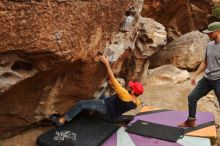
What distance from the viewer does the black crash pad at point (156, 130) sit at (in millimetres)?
5906

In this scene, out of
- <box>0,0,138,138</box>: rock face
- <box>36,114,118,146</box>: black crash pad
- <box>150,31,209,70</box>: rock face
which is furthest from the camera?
<box>150,31,209,70</box>: rock face

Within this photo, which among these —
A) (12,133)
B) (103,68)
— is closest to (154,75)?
(103,68)

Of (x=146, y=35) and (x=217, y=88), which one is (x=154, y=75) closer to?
(x=146, y=35)

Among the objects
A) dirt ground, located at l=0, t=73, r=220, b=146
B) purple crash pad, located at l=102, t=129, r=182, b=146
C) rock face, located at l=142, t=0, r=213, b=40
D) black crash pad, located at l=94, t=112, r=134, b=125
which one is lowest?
dirt ground, located at l=0, t=73, r=220, b=146

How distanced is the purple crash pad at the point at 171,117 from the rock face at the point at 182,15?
592 centimetres

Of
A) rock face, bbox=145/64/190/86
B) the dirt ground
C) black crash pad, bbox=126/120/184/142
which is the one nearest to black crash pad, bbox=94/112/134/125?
black crash pad, bbox=126/120/184/142

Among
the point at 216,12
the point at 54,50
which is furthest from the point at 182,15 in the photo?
the point at 54,50

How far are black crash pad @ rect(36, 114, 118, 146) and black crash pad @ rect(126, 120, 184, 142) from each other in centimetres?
38

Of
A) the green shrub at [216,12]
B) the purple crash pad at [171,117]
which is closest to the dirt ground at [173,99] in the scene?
the purple crash pad at [171,117]

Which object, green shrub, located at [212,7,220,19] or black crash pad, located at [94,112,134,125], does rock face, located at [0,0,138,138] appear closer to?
black crash pad, located at [94,112,134,125]

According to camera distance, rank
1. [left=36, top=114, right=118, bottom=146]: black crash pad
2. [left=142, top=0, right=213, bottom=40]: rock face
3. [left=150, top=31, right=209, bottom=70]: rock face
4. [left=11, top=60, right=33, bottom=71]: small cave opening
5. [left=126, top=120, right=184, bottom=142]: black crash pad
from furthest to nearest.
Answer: [left=142, top=0, right=213, bottom=40]: rock face < [left=150, top=31, right=209, bottom=70]: rock face < [left=126, top=120, right=184, bottom=142]: black crash pad < [left=36, top=114, right=118, bottom=146]: black crash pad < [left=11, top=60, right=33, bottom=71]: small cave opening

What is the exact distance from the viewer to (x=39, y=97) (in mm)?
6031

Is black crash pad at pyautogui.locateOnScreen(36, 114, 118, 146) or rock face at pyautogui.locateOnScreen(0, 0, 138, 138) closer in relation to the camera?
rock face at pyautogui.locateOnScreen(0, 0, 138, 138)

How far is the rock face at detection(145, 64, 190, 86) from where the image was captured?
30.6 ft
